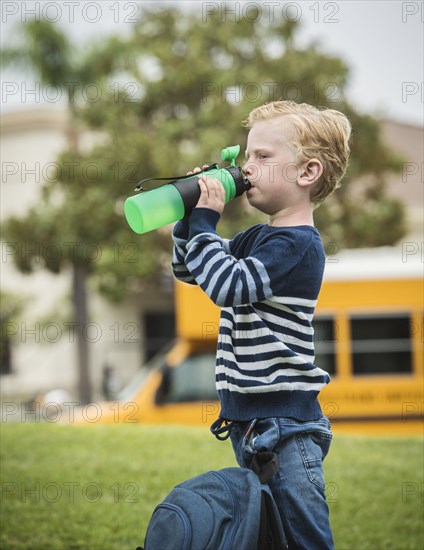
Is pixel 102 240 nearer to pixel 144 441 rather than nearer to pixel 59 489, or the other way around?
pixel 144 441

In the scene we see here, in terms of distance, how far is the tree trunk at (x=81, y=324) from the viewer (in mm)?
18797

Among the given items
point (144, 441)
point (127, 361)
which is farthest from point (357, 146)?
point (144, 441)

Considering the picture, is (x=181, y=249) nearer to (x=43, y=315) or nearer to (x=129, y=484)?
(x=129, y=484)

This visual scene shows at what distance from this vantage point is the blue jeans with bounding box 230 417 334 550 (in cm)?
224

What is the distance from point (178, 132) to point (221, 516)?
1459 cm

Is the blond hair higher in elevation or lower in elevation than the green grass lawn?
higher

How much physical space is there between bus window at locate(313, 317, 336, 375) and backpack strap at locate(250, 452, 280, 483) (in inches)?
350

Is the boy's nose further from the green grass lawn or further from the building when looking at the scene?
the building

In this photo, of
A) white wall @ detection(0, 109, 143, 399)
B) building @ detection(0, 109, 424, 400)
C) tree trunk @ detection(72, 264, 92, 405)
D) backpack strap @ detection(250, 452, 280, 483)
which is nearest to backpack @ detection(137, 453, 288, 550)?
backpack strap @ detection(250, 452, 280, 483)

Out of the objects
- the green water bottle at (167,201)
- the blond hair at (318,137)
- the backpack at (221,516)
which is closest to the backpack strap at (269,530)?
the backpack at (221,516)

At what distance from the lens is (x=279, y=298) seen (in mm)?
2305

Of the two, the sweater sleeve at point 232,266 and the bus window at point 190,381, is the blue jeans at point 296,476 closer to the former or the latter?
the sweater sleeve at point 232,266

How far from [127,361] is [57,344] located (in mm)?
2806

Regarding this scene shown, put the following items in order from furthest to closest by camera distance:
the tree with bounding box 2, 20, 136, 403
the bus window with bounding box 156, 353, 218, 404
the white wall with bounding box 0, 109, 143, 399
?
the white wall with bounding box 0, 109, 143, 399
the tree with bounding box 2, 20, 136, 403
the bus window with bounding box 156, 353, 218, 404
